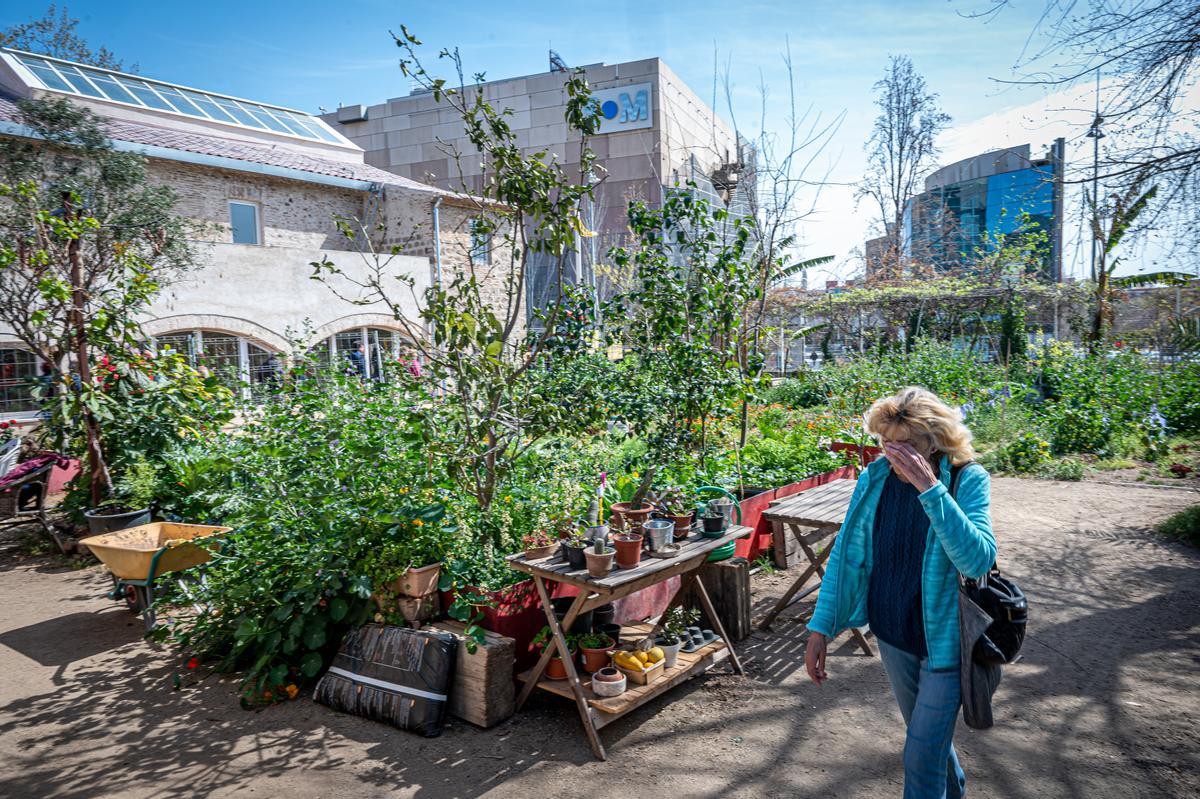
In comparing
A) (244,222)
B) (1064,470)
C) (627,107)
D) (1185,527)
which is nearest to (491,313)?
(1185,527)

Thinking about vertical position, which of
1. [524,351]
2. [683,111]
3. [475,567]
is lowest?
[475,567]

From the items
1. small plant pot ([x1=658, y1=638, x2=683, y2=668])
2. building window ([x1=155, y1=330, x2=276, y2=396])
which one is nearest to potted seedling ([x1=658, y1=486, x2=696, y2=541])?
small plant pot ([x1=658, y1=638, x2=683, y2=668])

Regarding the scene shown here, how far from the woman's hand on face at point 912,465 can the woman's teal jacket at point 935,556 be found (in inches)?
1.4

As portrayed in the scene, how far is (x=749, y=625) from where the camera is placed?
16.1 feet

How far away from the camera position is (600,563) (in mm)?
3520

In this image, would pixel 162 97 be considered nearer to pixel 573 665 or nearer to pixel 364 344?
pixel 364 344

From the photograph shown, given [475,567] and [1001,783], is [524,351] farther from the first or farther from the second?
[1001,783]

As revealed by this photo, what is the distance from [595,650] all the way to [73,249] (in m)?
6.68

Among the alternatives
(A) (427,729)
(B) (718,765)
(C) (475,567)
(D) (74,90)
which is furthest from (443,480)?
(D) (74,90)

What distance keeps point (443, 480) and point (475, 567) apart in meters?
0.66

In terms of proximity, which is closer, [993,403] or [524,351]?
[524,351]

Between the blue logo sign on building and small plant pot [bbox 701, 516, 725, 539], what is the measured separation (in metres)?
22.3

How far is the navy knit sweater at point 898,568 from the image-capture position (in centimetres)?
248

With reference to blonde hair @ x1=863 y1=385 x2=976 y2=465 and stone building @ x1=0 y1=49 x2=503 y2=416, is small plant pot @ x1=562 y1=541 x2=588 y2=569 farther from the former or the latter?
stone building @ x1=0 y1=49 x2=503 y2=416
